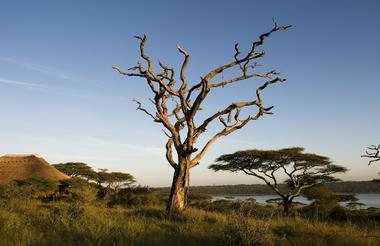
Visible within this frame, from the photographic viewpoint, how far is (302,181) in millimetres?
30547

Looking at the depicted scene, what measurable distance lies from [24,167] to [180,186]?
96.1ft

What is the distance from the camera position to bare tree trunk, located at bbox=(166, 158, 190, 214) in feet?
39.8

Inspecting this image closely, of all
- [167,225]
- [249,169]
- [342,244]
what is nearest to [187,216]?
[167,225]

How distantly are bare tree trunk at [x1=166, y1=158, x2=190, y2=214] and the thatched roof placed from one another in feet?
84.3

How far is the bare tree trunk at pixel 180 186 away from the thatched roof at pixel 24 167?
84.3ft

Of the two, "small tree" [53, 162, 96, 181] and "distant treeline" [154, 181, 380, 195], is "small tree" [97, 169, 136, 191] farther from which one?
"distant treeline" [154, 181, 380, 195]

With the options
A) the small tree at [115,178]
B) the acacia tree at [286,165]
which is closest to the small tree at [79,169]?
the small tree at [115,178]

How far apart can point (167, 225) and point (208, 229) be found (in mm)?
1039

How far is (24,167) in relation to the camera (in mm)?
36969

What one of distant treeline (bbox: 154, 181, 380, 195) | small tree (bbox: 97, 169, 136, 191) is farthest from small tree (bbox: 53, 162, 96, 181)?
distant treeline (bbox: 154, 181, 380, 195)

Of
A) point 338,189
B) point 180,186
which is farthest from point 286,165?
point 338,189

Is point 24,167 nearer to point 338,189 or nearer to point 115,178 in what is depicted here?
point 115,178

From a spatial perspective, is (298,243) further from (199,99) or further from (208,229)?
(199,99)

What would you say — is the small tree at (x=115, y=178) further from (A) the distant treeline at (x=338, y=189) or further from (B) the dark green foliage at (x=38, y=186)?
(A) the distant treeline at (x=338, y=189)
